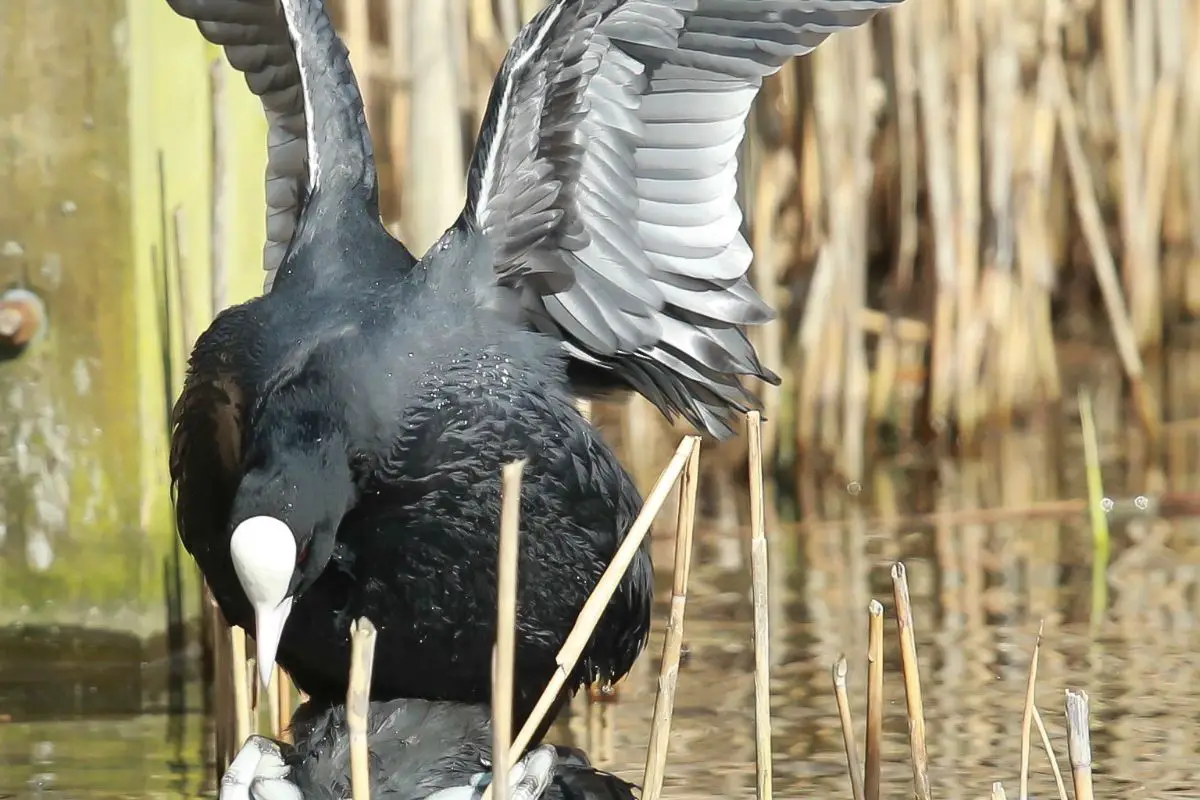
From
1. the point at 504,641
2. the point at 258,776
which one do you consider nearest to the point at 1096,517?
the point at 258,776

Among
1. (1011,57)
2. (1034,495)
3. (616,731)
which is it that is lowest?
(616,731)

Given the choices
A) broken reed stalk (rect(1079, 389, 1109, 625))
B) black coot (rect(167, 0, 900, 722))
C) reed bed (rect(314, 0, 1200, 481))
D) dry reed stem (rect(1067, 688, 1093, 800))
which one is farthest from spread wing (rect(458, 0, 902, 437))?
reed bed (rect(314, 0, 1200, 481))

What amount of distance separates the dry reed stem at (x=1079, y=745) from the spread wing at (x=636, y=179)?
84 centimetres

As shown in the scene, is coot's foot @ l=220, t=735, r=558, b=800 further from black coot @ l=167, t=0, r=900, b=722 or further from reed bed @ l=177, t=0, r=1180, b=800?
reed bed @ l=177, t=0, r=1180, b=800

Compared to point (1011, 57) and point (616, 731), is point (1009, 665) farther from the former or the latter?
point (1011, 57)

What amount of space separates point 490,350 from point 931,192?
117 inches

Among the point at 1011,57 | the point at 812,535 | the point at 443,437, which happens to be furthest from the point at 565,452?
the point at 1011,57

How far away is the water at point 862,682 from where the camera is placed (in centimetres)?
353

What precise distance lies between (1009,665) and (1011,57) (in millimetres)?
2320

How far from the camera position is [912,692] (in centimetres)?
285

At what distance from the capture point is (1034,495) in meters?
5.55

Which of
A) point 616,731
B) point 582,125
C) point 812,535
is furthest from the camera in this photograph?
point 812,535

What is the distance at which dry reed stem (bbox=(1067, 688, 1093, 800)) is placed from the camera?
8.25 feet

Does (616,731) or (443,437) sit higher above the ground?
(443,437)
